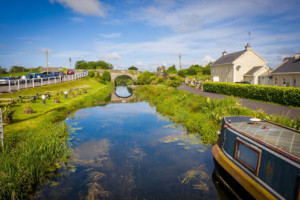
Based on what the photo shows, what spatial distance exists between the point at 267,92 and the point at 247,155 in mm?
15550

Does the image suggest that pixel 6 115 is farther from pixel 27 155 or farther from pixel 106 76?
pixel 106 76

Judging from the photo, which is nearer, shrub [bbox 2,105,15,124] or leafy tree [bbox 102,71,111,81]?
shrub [bbox 2,105,15,124]

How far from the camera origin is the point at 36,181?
7.31 metres

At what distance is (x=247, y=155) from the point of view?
601 centimetres

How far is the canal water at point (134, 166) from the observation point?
7004mm

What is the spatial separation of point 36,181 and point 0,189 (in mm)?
1541

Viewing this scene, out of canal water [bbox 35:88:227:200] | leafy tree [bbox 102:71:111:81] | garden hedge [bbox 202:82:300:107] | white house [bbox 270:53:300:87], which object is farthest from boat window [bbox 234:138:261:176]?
leafy tree [bbox 102:71:111:81]

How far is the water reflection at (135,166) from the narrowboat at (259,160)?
137 cm

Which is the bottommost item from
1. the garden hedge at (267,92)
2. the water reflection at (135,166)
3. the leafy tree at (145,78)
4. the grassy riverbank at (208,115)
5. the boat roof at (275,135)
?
the water reflection at (135,166)

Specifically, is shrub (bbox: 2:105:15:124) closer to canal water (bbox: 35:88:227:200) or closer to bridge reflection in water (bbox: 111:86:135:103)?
canal water (bbox: 35:88:227:200)

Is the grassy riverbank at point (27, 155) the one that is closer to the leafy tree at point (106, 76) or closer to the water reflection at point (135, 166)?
the water reflection at point (135, 166)

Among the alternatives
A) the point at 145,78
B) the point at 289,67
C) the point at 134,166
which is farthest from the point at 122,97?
the point at 289,67

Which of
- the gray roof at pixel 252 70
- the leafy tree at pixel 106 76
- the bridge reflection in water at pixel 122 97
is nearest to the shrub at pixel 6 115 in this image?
the bridge reflection in water at pixel 122 97

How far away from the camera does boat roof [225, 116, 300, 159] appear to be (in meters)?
4.88
